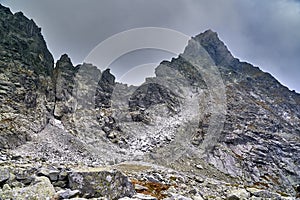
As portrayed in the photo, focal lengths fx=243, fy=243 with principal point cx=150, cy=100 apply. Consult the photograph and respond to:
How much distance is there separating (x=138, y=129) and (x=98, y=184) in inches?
2144

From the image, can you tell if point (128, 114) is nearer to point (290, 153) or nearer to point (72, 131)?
point (72, 131)

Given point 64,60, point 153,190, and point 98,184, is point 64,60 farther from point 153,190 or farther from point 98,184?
point 98,184

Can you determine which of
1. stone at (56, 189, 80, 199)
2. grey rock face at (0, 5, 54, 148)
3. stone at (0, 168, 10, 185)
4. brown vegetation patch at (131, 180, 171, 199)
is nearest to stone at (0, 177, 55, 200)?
stone at (56, 189, 80, 199)

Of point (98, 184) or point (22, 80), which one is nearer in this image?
point (98, 184)

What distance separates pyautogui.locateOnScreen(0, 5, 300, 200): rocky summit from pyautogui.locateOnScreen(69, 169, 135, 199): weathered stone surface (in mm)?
54

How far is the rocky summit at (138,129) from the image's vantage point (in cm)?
3384

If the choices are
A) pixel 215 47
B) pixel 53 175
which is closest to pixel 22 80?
pixel 53 175

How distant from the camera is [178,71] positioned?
374ft

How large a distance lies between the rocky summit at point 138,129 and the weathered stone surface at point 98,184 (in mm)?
54

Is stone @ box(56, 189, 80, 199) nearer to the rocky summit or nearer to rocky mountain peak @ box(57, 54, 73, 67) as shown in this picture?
the rocky summit

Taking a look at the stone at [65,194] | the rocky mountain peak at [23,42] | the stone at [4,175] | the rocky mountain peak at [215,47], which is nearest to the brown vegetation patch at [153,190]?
the stone at [65,194]

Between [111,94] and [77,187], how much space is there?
8047 centimetres

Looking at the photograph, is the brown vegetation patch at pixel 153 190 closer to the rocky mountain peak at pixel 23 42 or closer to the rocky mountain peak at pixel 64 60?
the rocky mountain peak at pixel 23 42

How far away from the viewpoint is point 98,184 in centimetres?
1108
